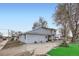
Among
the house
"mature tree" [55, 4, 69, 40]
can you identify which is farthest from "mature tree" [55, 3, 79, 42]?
the house

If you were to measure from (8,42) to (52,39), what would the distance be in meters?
0.46

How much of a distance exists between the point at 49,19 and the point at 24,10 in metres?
0.28

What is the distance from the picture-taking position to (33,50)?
11.5m

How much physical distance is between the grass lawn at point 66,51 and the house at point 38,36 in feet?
0.43

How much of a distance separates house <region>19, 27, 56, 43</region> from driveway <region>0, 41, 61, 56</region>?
5 centimetres

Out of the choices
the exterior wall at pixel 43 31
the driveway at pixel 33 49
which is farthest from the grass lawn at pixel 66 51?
the exterior wall at pixel 43 31

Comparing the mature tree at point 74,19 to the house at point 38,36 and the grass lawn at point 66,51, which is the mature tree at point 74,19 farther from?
the house at point 38,36

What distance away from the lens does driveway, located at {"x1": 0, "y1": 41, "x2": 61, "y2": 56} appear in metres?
11.5

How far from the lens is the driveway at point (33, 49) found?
11.5m

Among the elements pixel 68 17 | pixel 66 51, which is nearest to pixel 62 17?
pixel 68 17

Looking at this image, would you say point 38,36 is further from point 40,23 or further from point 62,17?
point 62,17

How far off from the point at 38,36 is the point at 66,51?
33 centimetres

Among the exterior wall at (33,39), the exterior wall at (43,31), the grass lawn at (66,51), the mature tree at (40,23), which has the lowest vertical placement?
the grass lawn at (66,51)

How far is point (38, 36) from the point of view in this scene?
11539mm
